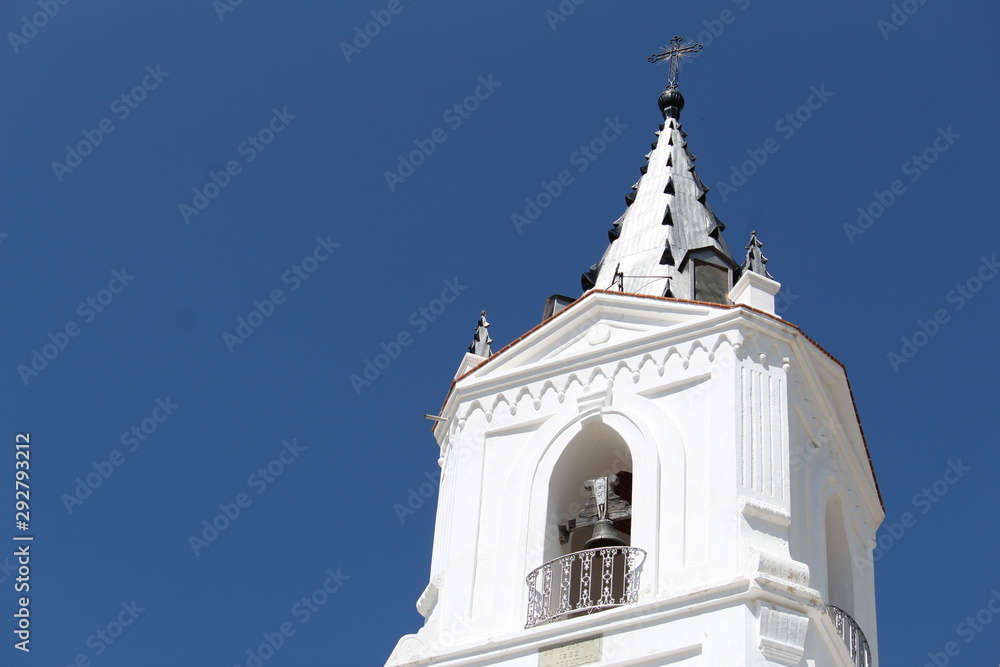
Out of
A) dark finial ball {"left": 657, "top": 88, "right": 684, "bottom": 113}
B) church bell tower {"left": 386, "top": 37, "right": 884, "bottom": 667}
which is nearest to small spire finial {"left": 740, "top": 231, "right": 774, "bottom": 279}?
church bell tower {"left": 386, "top": 37, "right": 884, "bottom": 667}

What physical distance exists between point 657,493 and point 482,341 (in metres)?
5.07

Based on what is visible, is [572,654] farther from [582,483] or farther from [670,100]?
[670,100]

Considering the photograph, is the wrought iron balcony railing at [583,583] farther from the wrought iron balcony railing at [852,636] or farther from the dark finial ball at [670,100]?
the dark finial ball at [670,100]

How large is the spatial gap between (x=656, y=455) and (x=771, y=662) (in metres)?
3.51

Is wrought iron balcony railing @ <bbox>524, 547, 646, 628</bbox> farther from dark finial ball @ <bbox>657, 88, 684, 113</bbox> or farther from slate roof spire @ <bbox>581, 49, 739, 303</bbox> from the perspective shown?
dark finial ball @ <bbox>657, 88, 684, 113</bbox>

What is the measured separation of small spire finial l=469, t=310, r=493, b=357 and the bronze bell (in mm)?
4438

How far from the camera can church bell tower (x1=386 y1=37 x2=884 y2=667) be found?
67.7 ft

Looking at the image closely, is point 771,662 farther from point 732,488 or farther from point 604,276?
point 604,276

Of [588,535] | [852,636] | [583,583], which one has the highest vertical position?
[588,535]

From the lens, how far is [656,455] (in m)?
22.5

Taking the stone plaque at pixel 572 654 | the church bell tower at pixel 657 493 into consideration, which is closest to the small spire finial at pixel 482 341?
the church bell tower at pixel 657 493

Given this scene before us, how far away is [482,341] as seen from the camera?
2630 cm

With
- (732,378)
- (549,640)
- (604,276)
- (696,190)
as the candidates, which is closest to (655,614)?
(549,640)

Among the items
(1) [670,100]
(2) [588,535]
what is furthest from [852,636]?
(1) [670,100]
